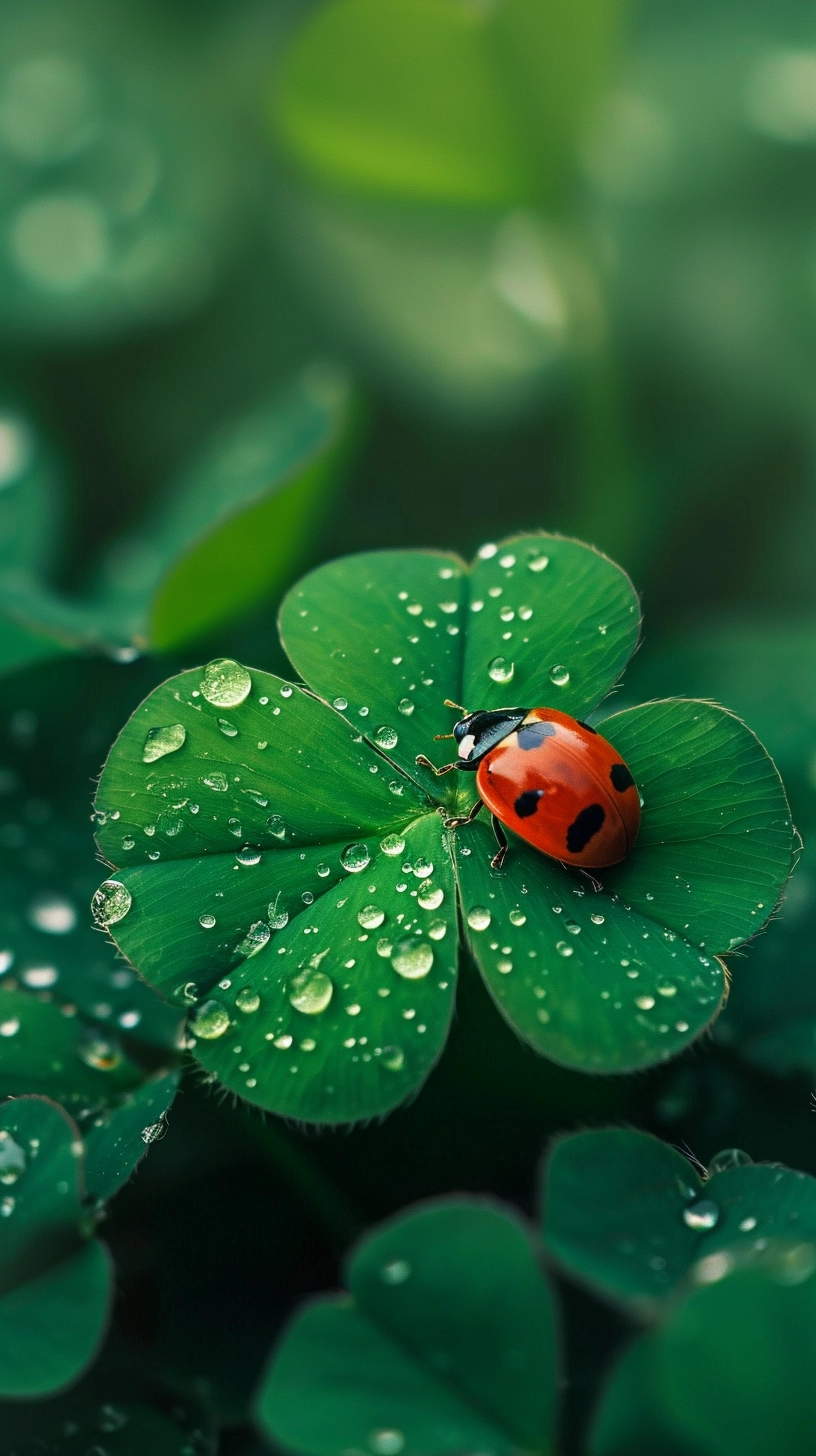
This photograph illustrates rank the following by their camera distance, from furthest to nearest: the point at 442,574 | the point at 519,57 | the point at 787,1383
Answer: the point at 519,57, the point at 442,574, the point at 787,1383

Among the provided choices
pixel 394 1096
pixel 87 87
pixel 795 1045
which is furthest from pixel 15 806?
pixel 87 87

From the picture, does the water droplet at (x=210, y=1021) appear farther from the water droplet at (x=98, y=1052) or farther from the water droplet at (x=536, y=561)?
the water droplet at (x=536, y=561)

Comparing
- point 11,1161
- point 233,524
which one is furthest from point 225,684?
point 233,524

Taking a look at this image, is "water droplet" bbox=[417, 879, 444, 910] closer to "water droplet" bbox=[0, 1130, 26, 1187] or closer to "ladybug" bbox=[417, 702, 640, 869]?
"ladybug" bbox=[417, 702, 640, 869]

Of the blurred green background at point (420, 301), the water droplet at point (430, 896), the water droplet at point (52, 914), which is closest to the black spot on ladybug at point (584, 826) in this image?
the water droplet at point (430, 896)

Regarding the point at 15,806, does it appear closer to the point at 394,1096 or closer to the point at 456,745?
the point at 456,745

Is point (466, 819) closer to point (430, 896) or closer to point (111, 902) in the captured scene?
point (430, 896)

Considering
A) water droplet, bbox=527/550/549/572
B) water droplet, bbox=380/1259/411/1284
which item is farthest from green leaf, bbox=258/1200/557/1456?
water droplet, bbox=527/550/549/572
